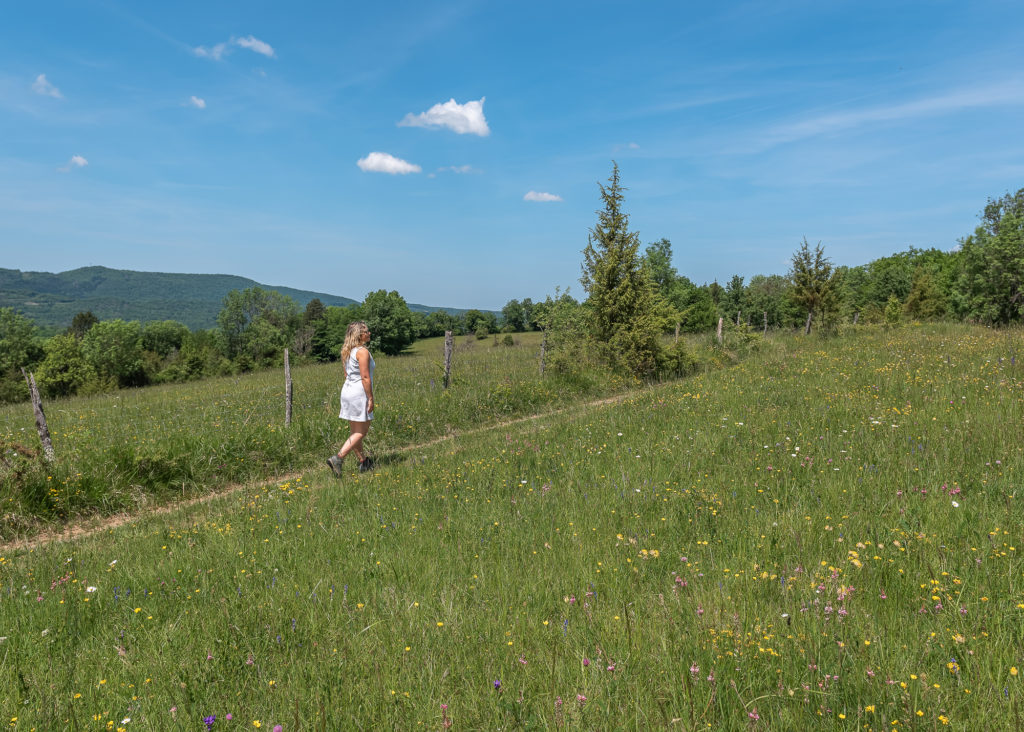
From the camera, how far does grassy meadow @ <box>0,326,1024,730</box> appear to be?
7.88 ft

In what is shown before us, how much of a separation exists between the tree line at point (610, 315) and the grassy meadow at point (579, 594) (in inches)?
454

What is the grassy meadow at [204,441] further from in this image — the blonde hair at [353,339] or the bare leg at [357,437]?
the blonde hair at [353,339]

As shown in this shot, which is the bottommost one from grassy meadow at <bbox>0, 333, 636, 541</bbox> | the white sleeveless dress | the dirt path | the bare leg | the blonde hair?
the dirt path

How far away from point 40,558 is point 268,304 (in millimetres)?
103977

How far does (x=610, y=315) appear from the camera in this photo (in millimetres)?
18562

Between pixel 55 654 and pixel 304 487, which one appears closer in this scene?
pixel 55 654

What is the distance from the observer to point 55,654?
3309mm

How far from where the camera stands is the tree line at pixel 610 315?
1856 cm

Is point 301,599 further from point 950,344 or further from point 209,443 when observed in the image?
point 950,344

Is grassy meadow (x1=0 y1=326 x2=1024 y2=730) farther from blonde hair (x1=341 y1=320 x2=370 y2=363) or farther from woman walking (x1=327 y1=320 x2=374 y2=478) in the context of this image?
blonde hair (x1=341 y1=320 x2=370 y2=363)

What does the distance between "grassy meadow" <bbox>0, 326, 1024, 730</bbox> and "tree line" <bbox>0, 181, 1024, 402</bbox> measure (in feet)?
37.8

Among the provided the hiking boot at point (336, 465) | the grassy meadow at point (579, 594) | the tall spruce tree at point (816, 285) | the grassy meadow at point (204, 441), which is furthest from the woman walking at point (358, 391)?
the tall spruce tree at point (816, 285)

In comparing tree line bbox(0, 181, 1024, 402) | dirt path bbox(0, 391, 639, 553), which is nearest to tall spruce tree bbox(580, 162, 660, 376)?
tree line bbox(0, 181, 1024, 402)

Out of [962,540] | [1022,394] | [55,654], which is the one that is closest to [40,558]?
[55,654]
